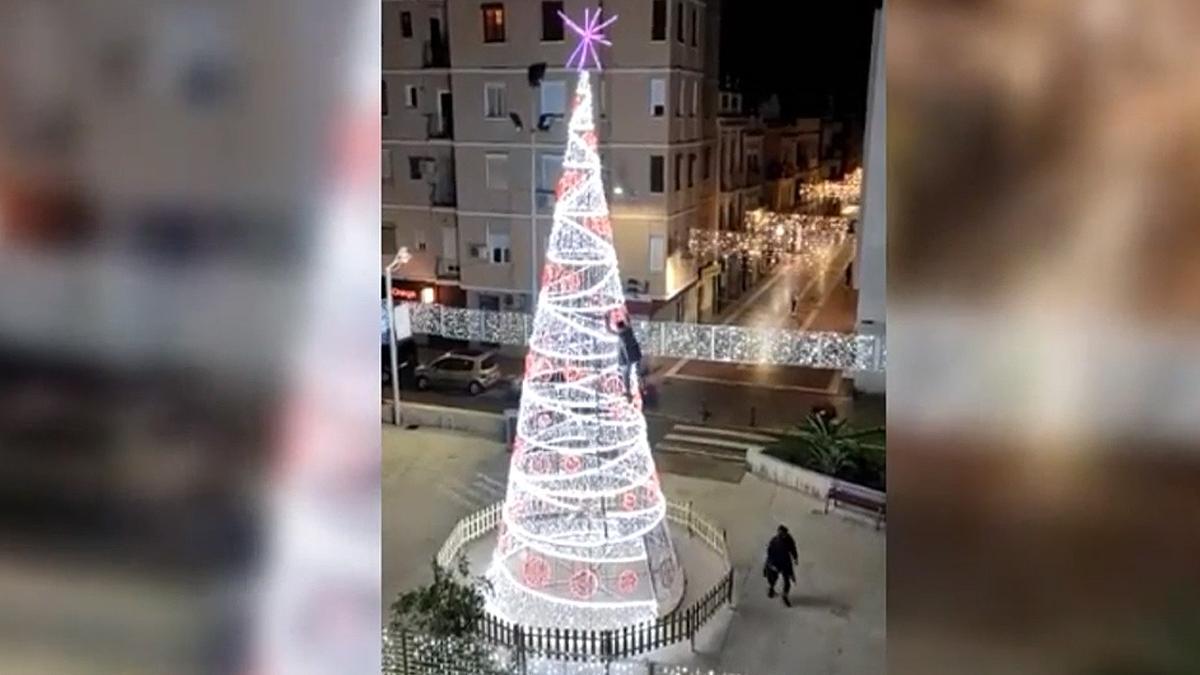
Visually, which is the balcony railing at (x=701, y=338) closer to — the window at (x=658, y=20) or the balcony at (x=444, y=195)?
the balcony at (x=444, y=195)

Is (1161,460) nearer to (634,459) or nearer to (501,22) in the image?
(634,459)

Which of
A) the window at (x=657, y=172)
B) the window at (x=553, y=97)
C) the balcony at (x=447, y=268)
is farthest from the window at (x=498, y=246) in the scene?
the window at (x=657, y=172)

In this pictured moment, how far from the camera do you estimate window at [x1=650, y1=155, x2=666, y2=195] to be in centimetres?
346

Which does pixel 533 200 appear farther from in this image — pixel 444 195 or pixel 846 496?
pixel 846 496

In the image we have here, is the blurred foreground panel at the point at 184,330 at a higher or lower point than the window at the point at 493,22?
lower

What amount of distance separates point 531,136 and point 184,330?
3.19m

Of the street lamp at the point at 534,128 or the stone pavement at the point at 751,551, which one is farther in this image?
the street lamp at the point at 534,128

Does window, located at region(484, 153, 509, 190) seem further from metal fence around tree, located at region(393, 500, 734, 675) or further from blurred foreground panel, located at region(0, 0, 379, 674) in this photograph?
blurred foreground panel, located at region(0, 0, 379, 674)

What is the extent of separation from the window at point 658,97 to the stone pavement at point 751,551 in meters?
1.20

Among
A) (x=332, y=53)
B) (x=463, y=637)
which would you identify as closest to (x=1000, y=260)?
(x=332, y=53)

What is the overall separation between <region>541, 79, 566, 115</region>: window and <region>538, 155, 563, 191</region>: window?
0.16 metres

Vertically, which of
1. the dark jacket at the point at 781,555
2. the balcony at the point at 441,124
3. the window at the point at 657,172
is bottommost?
the dark jacket at the point at 781,555

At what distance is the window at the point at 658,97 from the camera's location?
11.1 feet

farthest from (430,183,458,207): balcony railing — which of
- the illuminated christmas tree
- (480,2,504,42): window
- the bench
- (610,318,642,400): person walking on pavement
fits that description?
the bench
